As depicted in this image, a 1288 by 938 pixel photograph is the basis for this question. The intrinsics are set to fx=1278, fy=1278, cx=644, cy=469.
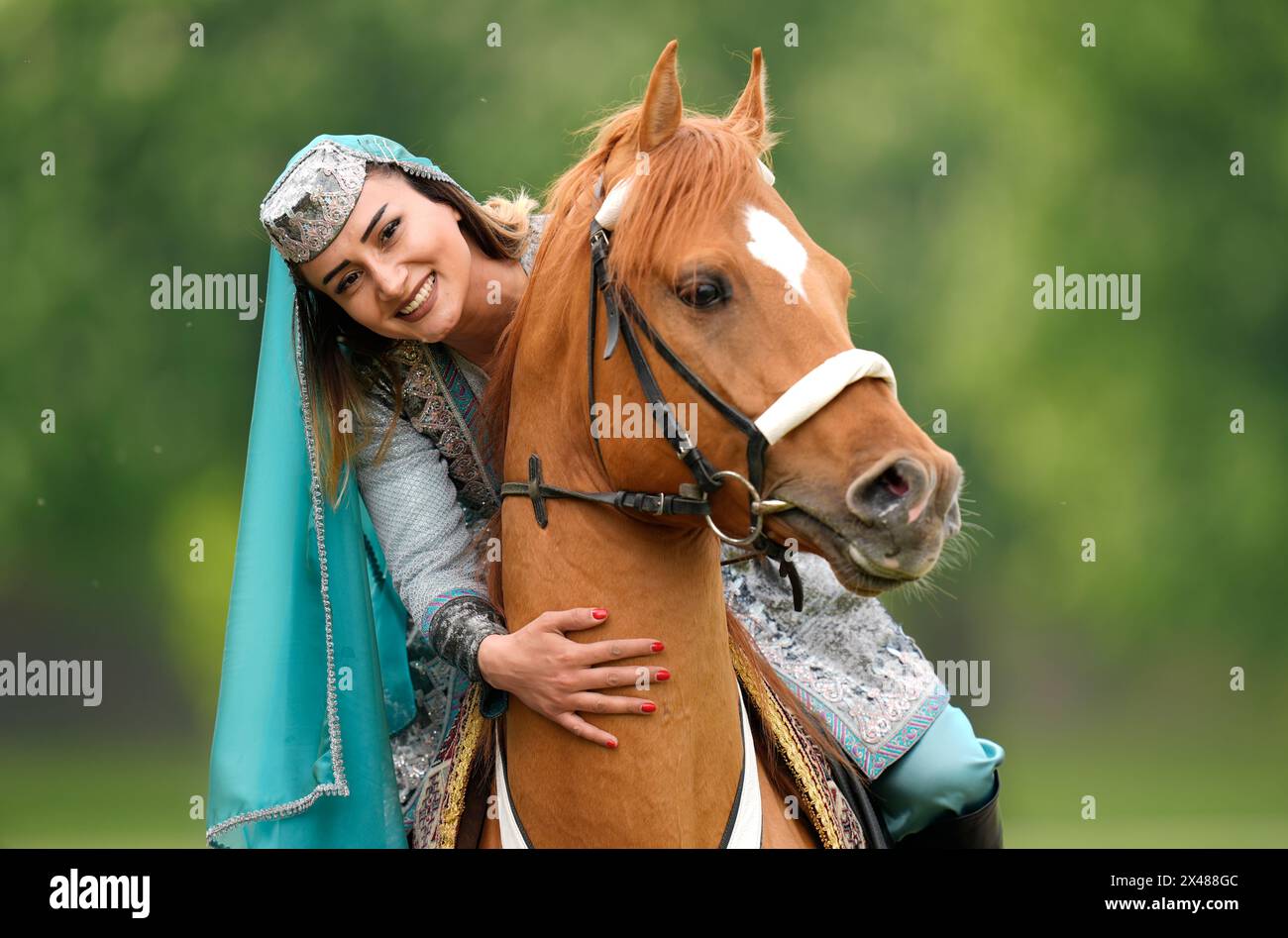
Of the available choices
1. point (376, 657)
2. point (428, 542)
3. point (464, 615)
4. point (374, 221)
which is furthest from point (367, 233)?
point (376, 657)

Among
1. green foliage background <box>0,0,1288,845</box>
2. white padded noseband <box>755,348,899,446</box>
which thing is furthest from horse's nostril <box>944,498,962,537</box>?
green foliage background <box>0,0,1288,845</box>

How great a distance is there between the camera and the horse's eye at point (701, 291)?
1.50m

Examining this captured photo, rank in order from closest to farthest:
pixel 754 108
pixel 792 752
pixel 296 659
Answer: pixel 754 108 < pixel 792 752 < pixel 296 659

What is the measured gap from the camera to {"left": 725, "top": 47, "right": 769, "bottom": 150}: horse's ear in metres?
1.75

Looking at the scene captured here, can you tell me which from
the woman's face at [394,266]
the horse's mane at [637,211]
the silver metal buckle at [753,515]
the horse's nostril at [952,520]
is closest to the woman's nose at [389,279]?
the woman's face at [394,266]

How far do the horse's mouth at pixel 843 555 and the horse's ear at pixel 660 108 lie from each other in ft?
1.69

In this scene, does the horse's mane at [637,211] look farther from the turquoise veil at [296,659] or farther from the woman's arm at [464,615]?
the turquoise veil at [296,659]

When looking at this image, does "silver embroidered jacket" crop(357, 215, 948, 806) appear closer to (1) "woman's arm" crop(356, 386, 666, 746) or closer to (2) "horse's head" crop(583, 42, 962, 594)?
(1) "woman's arm" crop(356, 386, 666, 746)

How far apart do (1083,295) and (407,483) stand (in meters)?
4.23

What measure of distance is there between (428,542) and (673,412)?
58 centimetres

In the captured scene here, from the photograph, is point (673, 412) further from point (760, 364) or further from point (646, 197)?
point (646, 197)

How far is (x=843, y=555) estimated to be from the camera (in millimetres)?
1417

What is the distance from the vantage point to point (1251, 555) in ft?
18.0

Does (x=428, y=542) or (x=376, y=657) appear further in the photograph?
(x=376, y=657)
